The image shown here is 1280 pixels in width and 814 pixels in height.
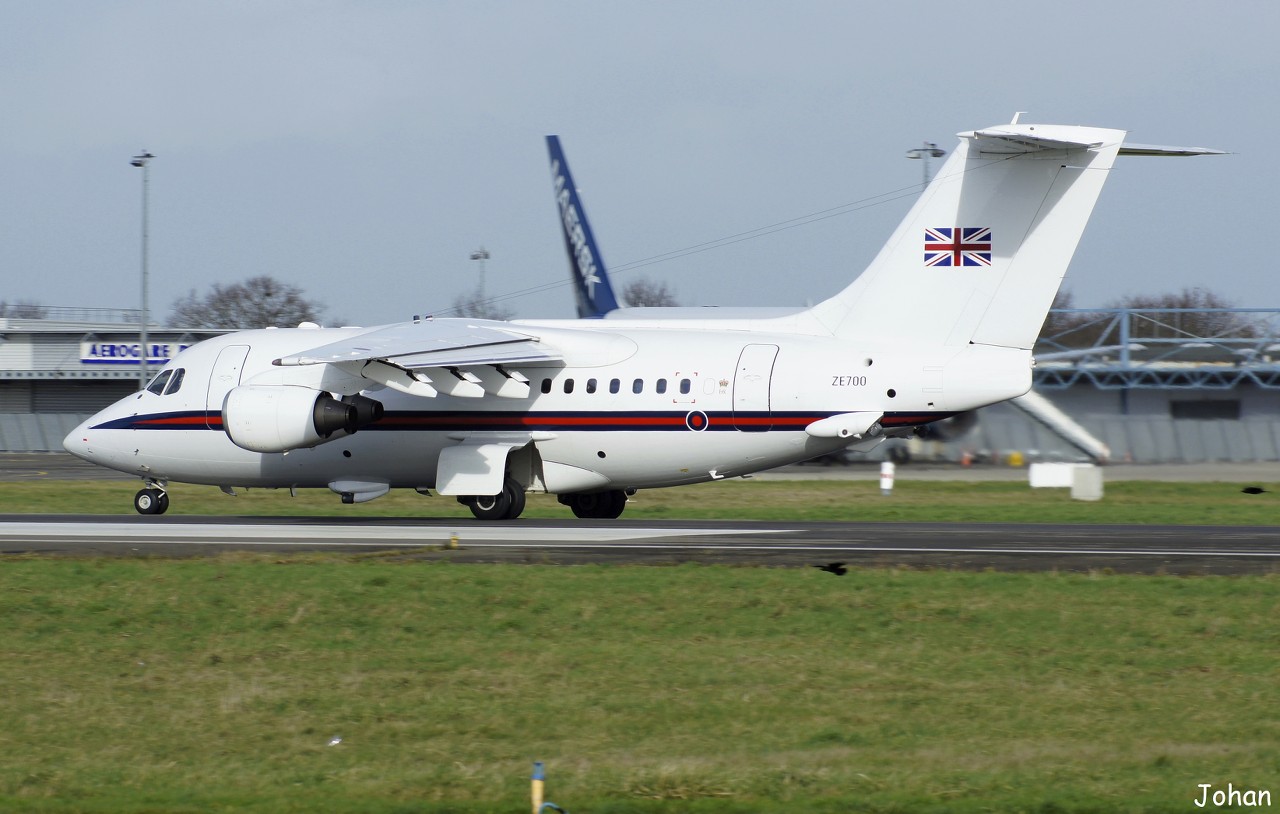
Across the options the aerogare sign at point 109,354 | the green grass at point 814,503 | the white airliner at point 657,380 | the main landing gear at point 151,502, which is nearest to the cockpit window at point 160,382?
the white airliner at point 657,380

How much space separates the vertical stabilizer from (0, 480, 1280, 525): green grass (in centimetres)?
516

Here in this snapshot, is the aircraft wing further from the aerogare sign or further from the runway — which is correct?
the aerogare sign

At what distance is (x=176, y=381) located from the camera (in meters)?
30.1

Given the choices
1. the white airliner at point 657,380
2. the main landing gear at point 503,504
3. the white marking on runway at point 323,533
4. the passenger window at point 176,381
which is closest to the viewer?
the white marking on runway at point 323,533

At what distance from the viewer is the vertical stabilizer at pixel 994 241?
82.7 ft

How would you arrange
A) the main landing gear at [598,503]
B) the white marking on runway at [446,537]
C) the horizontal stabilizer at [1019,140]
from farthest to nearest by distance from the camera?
the main landing gear at [598,503] → the horizontal stabilizer at [1019,140] → the white marking on runway at [446,537]

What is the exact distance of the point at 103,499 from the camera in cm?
3691

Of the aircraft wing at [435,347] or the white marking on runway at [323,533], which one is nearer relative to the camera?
the white marking on runway at [323,533]

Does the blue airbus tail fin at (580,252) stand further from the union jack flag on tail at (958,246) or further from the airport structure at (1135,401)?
the union jack flag on tail at (958,246)

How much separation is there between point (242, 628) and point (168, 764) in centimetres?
488

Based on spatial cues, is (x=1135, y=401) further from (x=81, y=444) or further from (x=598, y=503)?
(x=81, y=444)

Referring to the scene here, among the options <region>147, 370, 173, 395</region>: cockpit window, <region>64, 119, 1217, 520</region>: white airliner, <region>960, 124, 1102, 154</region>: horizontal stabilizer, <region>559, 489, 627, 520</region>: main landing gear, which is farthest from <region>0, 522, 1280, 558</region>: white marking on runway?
<region>960, 124, 1102, 154</region>: horizontal stabilizer

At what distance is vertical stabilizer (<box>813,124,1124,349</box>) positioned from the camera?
82.7 feet

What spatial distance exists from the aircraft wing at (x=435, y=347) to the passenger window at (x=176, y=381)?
4.27 meters
